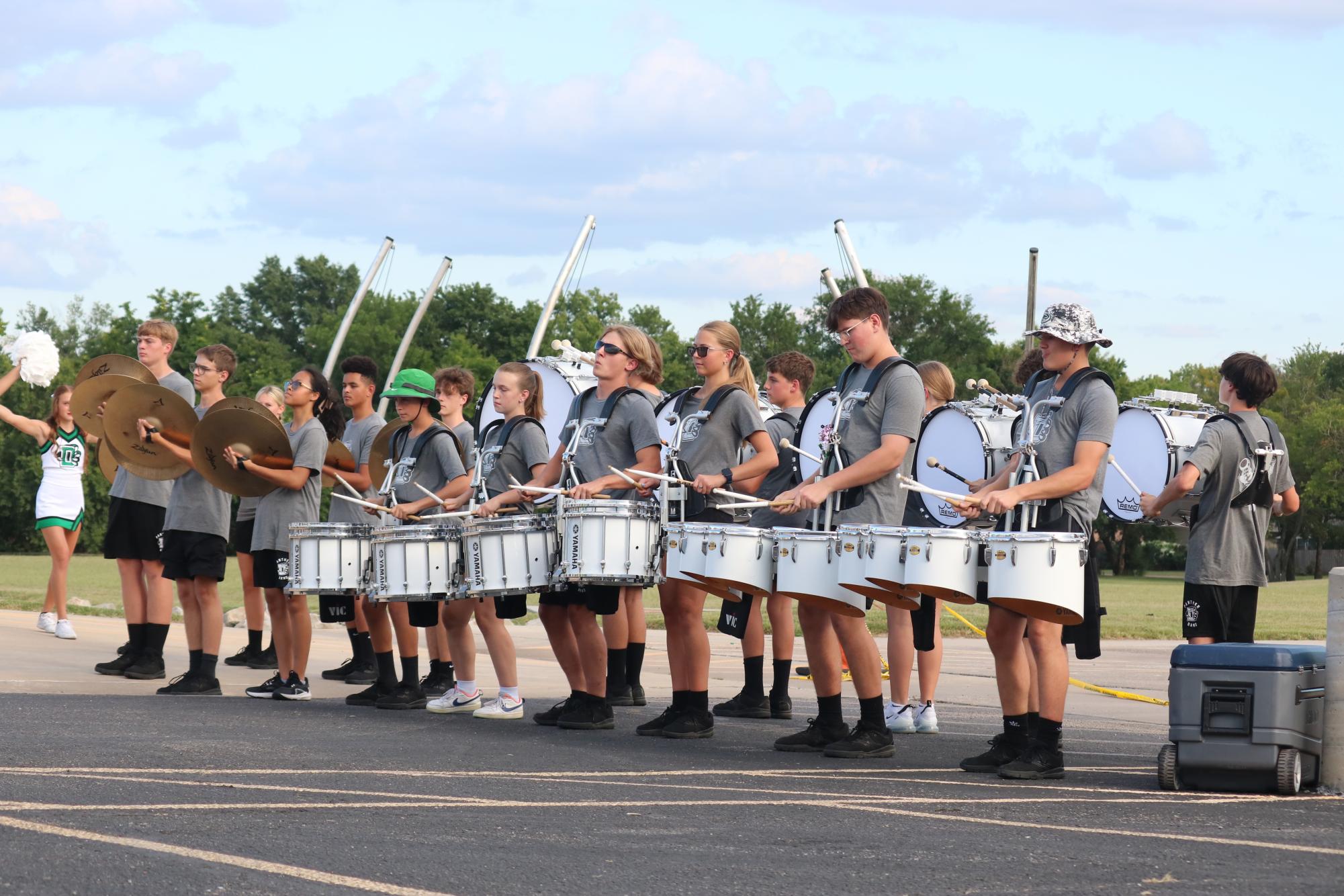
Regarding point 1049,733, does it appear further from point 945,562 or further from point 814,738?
point 814,738

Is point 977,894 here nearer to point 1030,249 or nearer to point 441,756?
point 441,756

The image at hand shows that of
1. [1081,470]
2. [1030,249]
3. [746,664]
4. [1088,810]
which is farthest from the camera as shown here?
[1030,249]

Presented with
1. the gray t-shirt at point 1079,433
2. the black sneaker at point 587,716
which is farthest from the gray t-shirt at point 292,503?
the gray t-shirt at point 1079,433

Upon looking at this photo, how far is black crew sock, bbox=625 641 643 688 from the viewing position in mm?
10906

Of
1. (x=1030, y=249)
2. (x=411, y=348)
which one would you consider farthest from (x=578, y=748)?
(x=411, y=348)

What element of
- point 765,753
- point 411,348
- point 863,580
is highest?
point 411,348

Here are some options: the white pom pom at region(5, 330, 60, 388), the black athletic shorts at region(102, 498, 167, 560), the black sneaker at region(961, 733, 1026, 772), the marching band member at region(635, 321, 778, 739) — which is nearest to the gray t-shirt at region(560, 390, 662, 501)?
the marching band member at region(635, 321, 778, 739)

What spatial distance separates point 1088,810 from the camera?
634 cm

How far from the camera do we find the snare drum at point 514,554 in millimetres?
8641

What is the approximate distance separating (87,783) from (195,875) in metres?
1.96

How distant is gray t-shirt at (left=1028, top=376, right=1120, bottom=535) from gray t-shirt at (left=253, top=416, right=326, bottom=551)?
482 centimetres

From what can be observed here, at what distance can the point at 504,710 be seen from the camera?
9664 millimetres

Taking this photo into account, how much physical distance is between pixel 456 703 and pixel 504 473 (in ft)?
4.84

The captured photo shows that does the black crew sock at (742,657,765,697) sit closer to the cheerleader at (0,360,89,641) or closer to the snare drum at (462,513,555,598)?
the snare drum at (462,513,555,598)
